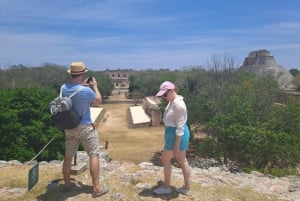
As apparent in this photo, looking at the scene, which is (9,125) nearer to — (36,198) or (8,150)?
(8,150)

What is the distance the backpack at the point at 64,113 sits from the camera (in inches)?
170

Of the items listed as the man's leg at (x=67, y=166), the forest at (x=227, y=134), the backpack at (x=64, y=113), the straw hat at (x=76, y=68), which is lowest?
the forest at (x=227, y=134)

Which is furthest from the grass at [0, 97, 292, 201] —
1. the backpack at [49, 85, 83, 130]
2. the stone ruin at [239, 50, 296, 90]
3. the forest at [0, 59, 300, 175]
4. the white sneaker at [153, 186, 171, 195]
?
the stone ruin at [239, 50, 296, 90]

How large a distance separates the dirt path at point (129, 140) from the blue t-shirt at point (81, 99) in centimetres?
1366

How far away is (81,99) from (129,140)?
19.7m

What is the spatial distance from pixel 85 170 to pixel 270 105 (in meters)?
14.1

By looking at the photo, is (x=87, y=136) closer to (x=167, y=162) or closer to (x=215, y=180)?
(x=167, y=162)

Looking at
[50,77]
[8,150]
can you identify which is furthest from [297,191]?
[50,77]

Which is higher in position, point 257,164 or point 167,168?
point 167,168

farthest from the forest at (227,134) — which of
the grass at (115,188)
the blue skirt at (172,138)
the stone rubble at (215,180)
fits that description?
the blue skirt at (172,138)

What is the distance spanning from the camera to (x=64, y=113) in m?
4.33

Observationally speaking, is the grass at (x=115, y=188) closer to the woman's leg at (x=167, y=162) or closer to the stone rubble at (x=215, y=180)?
the stone rubble at (x=215, y=180)

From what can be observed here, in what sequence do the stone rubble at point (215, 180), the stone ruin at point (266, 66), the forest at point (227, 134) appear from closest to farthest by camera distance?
the stone rubble at point (215, 180), the forest at point (227, 134), the stone ruin at point (266, 66)

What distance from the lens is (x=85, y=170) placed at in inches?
237
